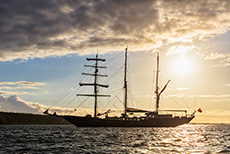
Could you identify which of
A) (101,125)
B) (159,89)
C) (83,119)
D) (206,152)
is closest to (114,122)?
(101,125)

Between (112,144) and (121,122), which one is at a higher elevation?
(112,144)

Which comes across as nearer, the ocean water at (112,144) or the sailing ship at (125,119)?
the ocean water at (112,144)

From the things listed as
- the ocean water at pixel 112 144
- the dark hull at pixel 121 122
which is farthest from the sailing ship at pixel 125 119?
the ocean water at pixel 112 144

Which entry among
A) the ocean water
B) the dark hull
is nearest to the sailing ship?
the dark hull

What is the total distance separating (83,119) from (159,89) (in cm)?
3997

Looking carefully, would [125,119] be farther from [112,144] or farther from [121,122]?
[112,144]

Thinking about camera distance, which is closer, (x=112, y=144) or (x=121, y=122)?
(x=112, y=144)

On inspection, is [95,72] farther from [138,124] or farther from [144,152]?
[144,152]

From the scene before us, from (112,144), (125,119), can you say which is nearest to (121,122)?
(125,119)

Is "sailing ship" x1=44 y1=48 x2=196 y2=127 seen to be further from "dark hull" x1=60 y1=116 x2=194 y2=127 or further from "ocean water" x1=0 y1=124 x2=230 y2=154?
"ocean water" x1=0 y1=124 x2=230 y2=154

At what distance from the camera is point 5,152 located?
27516mm

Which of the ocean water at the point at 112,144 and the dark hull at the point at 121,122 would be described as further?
the dark hull at the point at 121,122

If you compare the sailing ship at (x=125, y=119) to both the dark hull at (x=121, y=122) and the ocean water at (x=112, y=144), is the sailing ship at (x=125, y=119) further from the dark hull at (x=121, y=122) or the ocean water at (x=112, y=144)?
the ocean water at (x=112, y=144)

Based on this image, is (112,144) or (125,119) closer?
(112,144)
